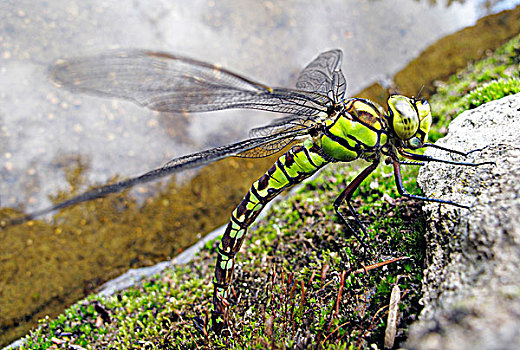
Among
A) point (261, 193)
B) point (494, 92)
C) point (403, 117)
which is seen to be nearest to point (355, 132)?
point (403, 117)

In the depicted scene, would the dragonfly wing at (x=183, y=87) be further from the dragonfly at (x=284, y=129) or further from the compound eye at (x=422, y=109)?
the compound eye at (x=422, y=109)

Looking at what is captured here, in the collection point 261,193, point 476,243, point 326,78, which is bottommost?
point 476,243

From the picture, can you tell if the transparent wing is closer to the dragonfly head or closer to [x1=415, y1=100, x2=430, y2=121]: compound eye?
the dragonfly head

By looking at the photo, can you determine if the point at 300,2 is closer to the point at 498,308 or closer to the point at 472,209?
the point at 472,209

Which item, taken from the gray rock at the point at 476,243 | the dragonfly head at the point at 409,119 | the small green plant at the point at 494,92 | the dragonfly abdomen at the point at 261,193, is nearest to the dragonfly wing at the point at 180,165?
the dragonfly abdomen at the point at 261,193

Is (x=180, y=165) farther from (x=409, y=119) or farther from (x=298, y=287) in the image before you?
(x=409, y=119)

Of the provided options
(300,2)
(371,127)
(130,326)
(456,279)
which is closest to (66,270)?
(130,326)
